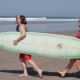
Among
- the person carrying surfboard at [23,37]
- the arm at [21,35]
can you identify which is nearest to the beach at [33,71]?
the person carrying surfboard at [23,37]

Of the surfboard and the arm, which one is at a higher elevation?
the arm

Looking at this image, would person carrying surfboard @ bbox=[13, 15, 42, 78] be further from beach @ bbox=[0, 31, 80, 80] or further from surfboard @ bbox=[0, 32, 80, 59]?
beach @ bbox=[0, 31, 80, 80]

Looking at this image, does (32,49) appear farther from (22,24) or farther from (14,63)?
(14,63)

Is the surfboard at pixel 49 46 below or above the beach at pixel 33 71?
above

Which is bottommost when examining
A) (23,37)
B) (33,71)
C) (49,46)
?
(33,71)

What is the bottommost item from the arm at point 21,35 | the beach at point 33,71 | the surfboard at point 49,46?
the beach at point 33,71

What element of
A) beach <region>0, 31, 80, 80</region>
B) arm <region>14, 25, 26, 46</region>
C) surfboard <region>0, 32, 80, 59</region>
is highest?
arm <region>14, 25, 26, 46</region>

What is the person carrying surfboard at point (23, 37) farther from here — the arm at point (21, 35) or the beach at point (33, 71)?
the beach at point (33, 71)

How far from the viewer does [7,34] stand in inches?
324

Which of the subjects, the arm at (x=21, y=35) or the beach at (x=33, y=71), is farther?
the beach at (x=33, y=71)

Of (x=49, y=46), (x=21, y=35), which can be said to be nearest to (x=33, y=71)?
(x=49, y=46)

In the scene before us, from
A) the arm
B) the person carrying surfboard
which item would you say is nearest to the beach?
the person carrying surfboard

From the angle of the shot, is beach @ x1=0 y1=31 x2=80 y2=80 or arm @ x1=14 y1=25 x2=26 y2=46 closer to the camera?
arm @ x1=14 y1=25 x2=26 y2=46

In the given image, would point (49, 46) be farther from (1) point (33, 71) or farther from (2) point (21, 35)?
(1) point (33, 71)
